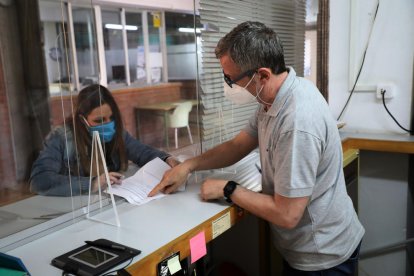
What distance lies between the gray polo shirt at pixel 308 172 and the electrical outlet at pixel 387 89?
4.00ft

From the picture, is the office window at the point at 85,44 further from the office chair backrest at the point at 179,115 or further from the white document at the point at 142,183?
the white document at the point at 142,183

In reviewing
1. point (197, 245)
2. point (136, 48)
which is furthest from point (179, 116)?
point (197, 245)

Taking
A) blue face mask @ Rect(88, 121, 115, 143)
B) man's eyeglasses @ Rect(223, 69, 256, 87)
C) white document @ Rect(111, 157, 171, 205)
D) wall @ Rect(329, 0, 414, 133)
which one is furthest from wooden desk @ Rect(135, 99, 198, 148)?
man's eyeglasses @ Rect(223, 69, 256, 87)

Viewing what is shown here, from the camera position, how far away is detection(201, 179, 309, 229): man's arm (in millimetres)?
1104

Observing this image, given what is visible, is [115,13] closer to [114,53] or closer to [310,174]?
[114,53]

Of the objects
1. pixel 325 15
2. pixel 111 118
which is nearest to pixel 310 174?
pixel 111 118

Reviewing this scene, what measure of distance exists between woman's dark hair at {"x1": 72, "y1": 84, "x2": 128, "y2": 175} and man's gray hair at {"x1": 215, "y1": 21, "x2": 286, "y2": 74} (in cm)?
66

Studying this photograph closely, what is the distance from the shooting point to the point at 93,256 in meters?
0.95

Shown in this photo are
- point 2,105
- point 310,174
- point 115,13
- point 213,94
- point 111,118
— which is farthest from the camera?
point 115,13

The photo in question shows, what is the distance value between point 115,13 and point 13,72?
11.2 feet

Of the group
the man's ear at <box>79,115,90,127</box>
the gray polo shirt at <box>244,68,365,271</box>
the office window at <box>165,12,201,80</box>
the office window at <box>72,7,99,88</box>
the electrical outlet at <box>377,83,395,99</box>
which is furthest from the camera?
the office window at <box>165,12,201,80</box>

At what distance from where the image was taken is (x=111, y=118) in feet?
5.82

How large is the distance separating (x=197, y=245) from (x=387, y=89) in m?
1.70

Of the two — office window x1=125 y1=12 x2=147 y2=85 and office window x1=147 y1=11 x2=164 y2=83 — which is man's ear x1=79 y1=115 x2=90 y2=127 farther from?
office window x1=147 y1=11 x2=164 y2=83
